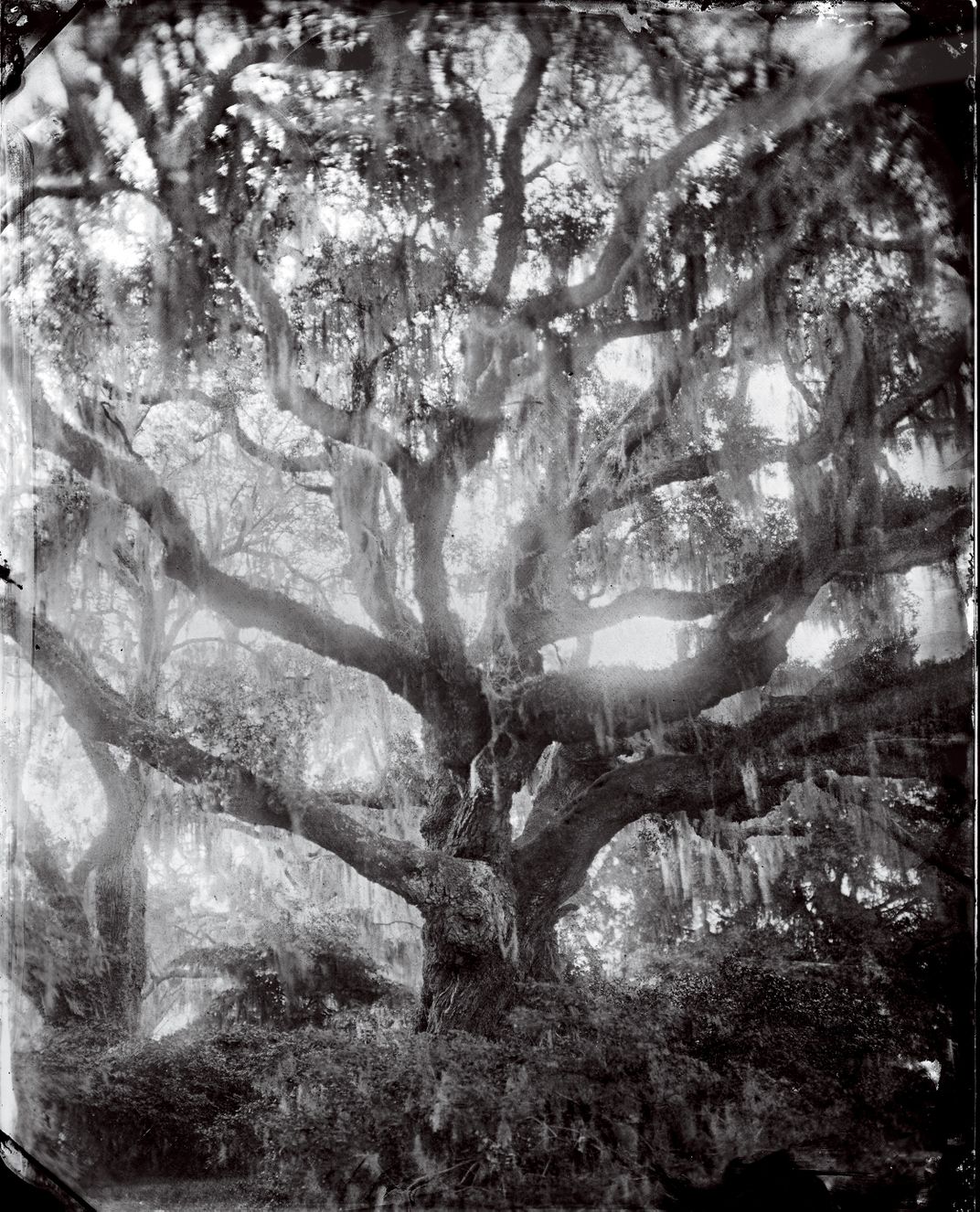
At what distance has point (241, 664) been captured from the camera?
2.71m

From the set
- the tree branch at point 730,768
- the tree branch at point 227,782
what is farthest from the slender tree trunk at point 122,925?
the tree branch at point 730,768

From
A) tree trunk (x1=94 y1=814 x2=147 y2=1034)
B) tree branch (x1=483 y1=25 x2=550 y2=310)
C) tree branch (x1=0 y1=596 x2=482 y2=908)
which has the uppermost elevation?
tree branch (x1=483 y1=25 x2=550 y2=310)

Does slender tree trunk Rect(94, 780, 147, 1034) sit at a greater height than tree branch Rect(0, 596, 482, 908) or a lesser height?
lesser

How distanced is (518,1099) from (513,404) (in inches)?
88.5

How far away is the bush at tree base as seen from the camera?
2.32m

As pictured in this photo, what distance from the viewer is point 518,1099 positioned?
7.86ft

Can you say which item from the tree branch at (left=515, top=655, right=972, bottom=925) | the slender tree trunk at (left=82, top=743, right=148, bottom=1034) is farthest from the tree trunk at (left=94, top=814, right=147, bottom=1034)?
the tree branch at (left=515, top=655, right=972, bottom=925)

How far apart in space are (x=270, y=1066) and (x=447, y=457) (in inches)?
81.2

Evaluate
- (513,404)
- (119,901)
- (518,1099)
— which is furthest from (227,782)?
(513,404)

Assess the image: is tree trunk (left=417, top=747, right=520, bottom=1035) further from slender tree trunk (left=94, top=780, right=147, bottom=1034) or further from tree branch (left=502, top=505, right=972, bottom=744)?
slender tree trunk (left=94, top=780, right=147, bottom=1034)

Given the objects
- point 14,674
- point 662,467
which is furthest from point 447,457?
point 14,674

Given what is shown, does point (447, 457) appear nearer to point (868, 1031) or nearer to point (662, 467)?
point (662, 467)

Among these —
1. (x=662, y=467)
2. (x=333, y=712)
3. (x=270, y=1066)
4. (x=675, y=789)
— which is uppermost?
(x=662, y=467)

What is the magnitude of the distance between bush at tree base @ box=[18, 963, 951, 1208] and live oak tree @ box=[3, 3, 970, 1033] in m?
0.23
